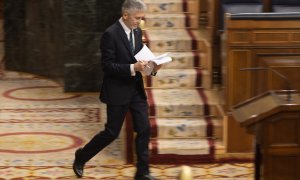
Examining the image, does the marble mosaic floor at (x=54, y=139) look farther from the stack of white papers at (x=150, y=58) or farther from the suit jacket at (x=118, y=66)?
the stack of white papers at (x=150, y=58)

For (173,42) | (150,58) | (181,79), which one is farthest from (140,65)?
(173,42)

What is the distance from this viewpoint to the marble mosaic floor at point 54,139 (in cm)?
600

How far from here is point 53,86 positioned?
9648 mm

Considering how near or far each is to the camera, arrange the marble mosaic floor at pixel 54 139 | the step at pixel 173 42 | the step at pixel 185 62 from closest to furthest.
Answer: the marble mosaic floor at pixel 54 139 → the step at pixel 185 62 → the step at pixel 173 42

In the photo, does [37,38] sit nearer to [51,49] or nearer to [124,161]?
[51,49]

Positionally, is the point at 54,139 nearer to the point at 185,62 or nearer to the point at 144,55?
the point at 185,62

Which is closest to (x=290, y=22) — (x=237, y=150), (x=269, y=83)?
(x=269, y=83)

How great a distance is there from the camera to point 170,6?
8172 mm

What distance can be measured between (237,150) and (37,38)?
468 cm

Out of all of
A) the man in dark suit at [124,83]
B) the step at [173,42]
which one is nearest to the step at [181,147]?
the man in dark suit at [124,83]

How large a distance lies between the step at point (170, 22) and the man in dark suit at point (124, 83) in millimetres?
2404

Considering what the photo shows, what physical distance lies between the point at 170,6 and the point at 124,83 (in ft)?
9.41

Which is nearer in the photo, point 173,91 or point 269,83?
point 269,83

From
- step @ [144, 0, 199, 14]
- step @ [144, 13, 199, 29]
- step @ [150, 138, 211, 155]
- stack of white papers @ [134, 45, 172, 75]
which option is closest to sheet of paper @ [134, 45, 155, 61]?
stack of white papers @ [134, 45, 172, 75]
